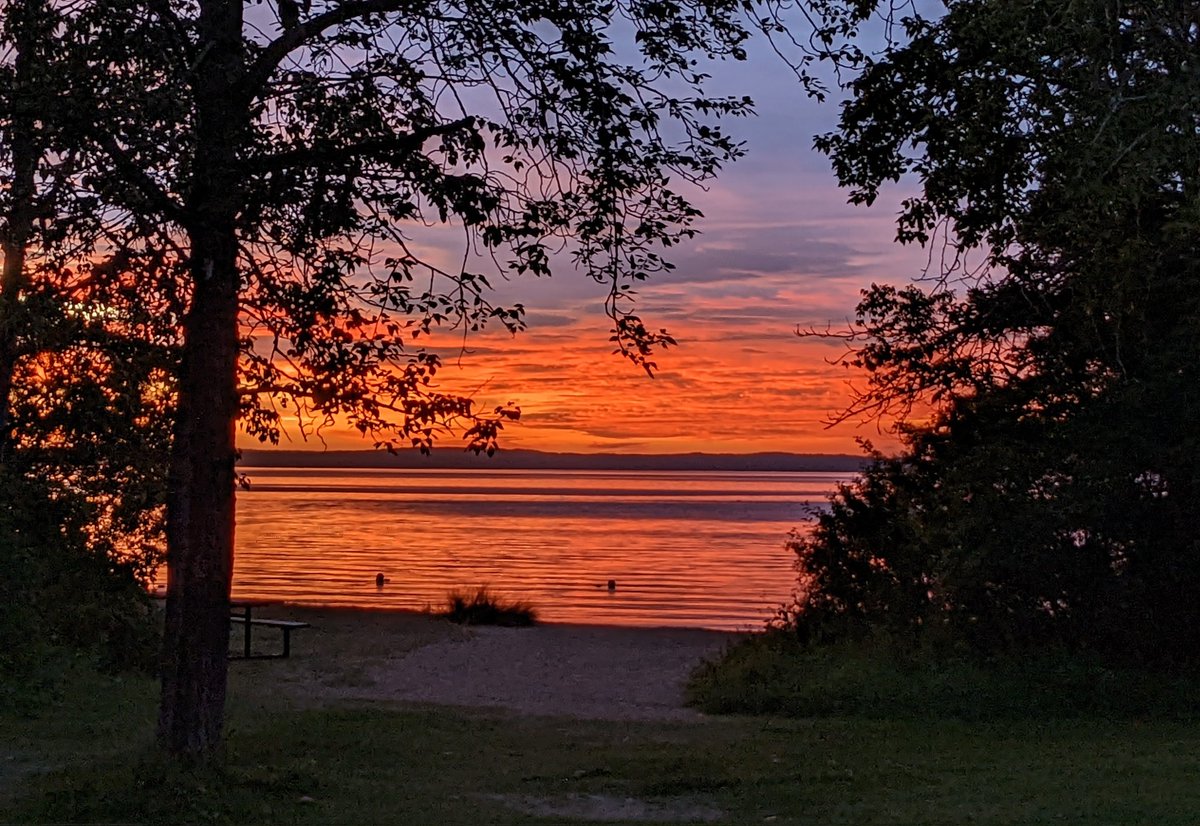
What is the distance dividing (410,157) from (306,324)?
1.46 m

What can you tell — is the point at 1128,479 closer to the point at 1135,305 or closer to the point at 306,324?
the point at 1135,305

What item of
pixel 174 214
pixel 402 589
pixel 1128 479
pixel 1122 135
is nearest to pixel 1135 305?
pixel 1128 479

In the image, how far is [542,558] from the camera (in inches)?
1859

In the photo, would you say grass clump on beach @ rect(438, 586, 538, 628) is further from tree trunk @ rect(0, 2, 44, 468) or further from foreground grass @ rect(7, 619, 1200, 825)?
tree trunk @ rect(0, 2, 44, 468)

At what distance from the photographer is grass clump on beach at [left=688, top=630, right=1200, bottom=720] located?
14.0 metres

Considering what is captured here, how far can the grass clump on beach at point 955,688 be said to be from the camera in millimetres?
14000

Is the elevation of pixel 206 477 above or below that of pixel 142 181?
below

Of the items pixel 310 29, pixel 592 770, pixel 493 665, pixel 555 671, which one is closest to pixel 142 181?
pixel 310 29

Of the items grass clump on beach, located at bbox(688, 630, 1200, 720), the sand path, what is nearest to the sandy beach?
the sand path

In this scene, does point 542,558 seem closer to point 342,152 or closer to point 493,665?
point 493,665

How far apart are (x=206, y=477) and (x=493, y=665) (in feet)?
43.5

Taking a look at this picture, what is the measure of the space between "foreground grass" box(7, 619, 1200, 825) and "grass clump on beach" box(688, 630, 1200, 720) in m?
0.55

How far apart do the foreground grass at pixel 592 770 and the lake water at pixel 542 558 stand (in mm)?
6177

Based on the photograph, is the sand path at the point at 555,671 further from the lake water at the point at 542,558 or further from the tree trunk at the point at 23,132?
the tree trunk at the point at 23,132
